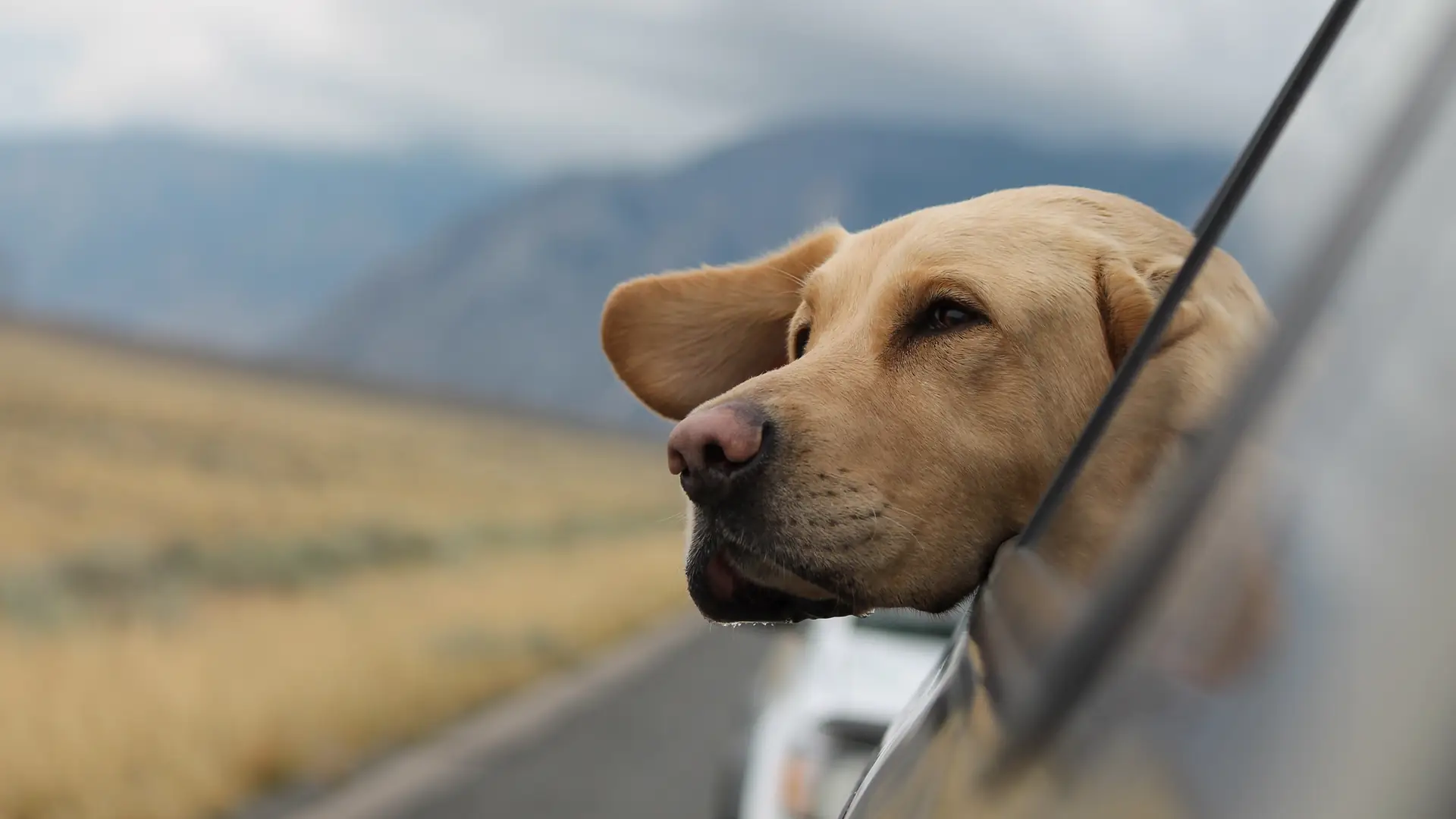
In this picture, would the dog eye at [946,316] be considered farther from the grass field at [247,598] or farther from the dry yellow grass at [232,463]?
the dry yellow grass at [232,463]

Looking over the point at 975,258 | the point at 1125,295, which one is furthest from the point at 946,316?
the point at 1125,295

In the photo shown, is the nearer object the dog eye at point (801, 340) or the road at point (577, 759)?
the dog eye at point (801, 340)

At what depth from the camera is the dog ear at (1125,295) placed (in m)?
1.63

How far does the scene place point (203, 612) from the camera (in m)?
14.1

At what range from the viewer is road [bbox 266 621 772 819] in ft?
27.8

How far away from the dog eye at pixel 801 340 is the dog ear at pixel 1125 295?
444 mm

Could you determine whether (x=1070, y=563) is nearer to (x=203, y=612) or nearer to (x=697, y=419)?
(x=697, y=419)

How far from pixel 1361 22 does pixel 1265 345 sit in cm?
38

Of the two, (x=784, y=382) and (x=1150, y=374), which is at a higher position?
(x=1150, y=374)

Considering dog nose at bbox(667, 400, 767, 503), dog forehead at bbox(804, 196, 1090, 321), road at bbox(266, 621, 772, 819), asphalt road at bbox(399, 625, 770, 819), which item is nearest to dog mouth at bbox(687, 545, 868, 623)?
dog nose at bbox(667, 400, 767, 503)

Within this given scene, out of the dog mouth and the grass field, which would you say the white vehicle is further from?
the dog mouth

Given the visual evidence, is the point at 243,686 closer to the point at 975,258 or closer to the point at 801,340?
the point at 801,340

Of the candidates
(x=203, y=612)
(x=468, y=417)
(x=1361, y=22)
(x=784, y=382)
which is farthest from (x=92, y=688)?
(x=468, y=417)

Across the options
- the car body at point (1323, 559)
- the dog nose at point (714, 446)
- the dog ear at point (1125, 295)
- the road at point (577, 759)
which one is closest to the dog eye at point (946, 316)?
the dog ear at point (1125, 295)
